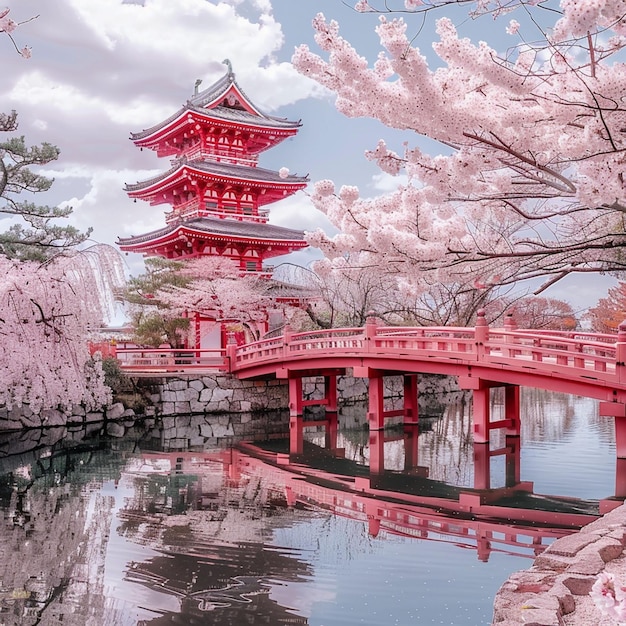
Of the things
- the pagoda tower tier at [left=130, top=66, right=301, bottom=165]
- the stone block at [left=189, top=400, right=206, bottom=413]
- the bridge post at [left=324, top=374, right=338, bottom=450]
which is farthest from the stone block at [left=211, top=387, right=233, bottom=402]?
the pagoda tower tier at [left=130, top=66, right=301, bottom=165]

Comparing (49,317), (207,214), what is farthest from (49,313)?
(207,214)

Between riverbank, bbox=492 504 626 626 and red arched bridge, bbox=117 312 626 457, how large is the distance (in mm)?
5744

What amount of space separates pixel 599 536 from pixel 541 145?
3.05 m

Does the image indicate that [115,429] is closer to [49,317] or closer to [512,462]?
[49,317]

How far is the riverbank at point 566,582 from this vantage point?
12.8 ft

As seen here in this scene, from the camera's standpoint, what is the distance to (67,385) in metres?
14.1

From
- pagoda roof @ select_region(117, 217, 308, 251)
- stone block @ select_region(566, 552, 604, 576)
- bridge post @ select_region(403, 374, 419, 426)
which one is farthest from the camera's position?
pagoda roof @ select_region(117, 217, 308, 251)

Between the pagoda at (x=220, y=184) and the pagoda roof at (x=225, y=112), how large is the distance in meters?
0.04

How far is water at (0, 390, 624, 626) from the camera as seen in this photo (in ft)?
18.6

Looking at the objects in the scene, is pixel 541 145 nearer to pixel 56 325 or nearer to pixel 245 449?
pixel 56 325

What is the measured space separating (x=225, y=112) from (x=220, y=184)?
3194 mm

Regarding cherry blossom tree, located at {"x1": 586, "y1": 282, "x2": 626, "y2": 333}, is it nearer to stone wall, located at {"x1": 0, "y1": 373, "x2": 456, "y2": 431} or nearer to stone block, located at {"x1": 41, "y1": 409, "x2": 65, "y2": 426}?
stone wall, located at {"x1": 0, "y1": 373, "x2": 456, "y2": 431}

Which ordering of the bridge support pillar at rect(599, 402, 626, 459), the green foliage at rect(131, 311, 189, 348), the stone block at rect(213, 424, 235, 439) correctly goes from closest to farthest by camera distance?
the bridge support pillar at rect(599, 402, 626, 459) → the stone block at rect(213, 424, 235, 439) → the green foliage at rect(131, 311, 189, 348)

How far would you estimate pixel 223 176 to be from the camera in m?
24.9
